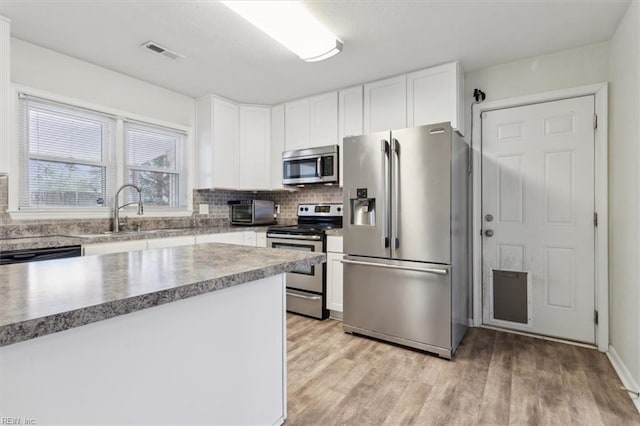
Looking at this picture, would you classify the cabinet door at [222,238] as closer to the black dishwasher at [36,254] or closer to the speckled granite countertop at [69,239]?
the speckled granite countertop at [69,239]

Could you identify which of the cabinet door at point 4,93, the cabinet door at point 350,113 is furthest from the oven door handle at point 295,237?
the cabinet door at point 4,93

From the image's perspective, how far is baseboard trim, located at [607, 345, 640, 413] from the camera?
1.84 metres

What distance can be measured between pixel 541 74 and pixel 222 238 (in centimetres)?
338

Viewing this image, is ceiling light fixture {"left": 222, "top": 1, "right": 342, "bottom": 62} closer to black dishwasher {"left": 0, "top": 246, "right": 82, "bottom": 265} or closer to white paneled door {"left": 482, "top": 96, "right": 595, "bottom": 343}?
white paneled door {"left": 482, "top": 96, "right": 595, "bottom": 343}

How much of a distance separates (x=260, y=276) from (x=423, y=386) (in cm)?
148

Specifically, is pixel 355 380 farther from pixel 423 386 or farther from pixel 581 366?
pixel 581 366

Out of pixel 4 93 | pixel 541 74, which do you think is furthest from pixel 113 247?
pixel 541 74

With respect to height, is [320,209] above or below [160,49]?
below

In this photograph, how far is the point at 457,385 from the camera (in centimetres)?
201

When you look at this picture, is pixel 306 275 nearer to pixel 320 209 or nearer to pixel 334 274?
pixel 334 274

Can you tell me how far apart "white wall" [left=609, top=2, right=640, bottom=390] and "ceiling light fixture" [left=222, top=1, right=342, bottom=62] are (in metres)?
1.93

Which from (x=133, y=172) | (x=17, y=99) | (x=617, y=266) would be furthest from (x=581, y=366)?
(x=17, y=99)

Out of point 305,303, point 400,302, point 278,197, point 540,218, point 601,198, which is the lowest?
point 305,303

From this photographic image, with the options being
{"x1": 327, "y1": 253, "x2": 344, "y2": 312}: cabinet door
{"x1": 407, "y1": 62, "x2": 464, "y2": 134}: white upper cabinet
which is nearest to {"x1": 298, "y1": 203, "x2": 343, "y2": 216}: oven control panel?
{"x1": 327, "y1": 253, "x2": 344, "y2": 312}: cabinet door
